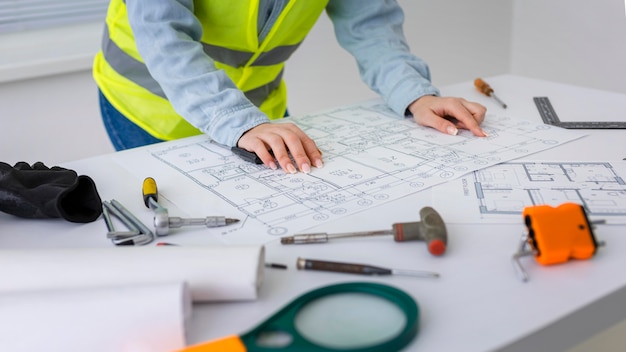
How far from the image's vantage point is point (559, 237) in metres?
0.55

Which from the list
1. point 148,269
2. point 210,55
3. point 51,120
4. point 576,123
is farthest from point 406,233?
point 51,120

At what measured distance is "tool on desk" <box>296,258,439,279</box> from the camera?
1.78ft

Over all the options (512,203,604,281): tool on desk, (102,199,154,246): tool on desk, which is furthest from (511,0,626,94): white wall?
(102,199,154,246): tool on desk

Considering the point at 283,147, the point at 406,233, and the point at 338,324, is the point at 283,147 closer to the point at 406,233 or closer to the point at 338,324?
the point at 406,233

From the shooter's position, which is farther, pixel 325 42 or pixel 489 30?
pixel 489 30

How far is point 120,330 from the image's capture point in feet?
1.49

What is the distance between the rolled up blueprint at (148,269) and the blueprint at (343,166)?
9cm

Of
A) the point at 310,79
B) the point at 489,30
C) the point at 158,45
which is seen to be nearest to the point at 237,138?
the point at 158,45

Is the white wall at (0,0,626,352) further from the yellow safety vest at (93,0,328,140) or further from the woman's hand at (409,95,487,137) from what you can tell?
the woman's hand at (409,95,487,137)

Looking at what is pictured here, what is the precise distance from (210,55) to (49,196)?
46 cm

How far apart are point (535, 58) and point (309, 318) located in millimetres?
2216

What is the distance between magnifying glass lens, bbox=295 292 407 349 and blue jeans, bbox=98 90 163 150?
0.71 meters

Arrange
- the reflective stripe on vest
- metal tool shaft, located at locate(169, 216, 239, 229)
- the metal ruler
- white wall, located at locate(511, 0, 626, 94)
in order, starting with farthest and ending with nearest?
1. white wall, located at locate(511, 0, 626, 94)
2. the reflective stripe on vest
3. the metal ruler
4. metal tool shaft, located at locate(169, 216, 239, 229)

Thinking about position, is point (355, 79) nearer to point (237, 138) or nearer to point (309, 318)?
Answer: point (237, 138)
